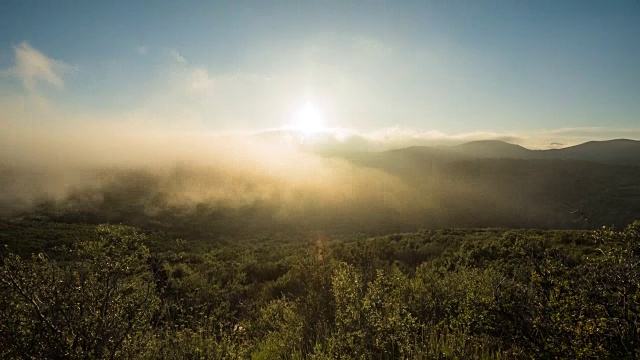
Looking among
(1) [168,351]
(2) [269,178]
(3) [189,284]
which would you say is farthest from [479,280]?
(2) [269,178]

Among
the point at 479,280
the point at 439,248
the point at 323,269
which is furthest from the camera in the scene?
the point at 439,248

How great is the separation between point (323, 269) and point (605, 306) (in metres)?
5.53

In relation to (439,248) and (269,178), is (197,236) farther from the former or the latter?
(269,178)

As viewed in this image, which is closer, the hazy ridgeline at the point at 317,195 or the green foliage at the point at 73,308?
the green foliage at the point at 73,308

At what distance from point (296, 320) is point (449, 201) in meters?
78.3

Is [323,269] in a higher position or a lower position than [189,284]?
higher

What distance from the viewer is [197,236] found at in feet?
148

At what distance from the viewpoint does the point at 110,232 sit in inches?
164

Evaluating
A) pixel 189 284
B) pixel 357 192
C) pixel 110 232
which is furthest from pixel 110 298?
pixel 357 192

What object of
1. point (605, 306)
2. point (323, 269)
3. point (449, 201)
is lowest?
point (449, 201)

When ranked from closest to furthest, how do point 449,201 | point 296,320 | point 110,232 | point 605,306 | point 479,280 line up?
point 605,306 → point 110,232 → point 296,320 → point 479,280 → point 449,201

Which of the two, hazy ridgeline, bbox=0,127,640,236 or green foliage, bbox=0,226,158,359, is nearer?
green foliage, bbox=0,226,158,359

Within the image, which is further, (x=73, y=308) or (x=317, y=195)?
(x=317, y=195)

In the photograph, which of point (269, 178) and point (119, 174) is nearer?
point (119, 174)
